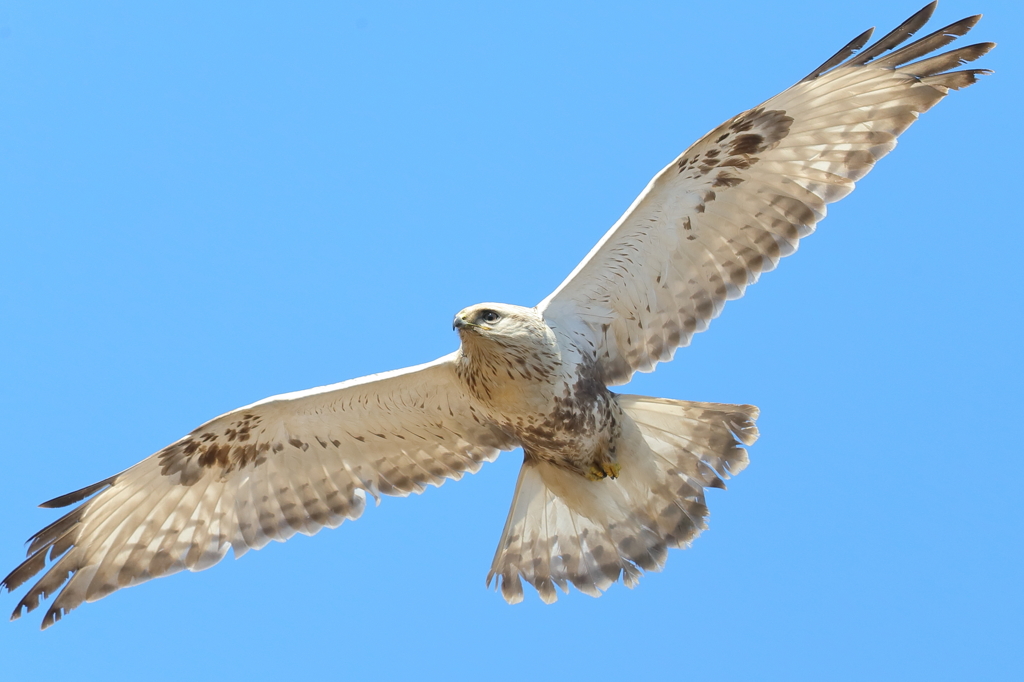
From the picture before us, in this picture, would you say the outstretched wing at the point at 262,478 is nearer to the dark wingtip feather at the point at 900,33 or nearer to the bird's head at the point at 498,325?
the bird's head at the point at 498,325

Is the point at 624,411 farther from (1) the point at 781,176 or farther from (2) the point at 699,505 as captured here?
(1) the point at 781,176

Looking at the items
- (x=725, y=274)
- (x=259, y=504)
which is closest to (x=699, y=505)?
(x=725, y=274)

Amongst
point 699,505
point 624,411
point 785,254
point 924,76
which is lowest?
point 699,505

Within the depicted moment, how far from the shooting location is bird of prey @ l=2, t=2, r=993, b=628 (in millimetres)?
7152

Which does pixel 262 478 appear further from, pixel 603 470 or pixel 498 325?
pixel 603 470

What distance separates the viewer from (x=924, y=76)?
23.2 ft

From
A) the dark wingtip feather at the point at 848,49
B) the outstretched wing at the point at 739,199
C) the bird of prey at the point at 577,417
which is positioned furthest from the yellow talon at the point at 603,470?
the dark wingtip feather at the point at 848,49

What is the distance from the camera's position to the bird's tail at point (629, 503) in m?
7.40

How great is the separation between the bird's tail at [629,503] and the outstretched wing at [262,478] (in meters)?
0.57

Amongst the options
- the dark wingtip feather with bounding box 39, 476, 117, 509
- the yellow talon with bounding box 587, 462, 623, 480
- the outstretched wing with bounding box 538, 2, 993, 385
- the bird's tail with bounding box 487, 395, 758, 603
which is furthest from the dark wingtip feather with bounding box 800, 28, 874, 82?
the dark wingtip feather with bounding box 39, 476, 117, 509

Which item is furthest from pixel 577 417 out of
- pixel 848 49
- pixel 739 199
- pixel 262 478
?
pixel 848 49

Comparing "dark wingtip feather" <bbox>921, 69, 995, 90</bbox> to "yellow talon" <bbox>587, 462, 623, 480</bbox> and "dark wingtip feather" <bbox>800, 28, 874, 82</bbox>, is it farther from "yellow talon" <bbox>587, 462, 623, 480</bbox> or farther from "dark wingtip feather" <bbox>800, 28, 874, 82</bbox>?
"yellow talon" <bbox>587, 462, 623, 480</bbox>

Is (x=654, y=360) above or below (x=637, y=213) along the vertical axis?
below

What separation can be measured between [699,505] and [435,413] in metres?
1.81
